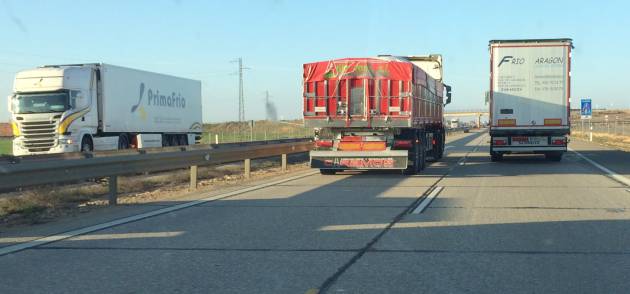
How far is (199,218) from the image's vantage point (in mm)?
9172

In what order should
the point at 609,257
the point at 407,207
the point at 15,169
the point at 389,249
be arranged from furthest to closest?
1. the point at 407,207
2. the point at 15,169
3. the point at 389,249
4. the point at 609,257

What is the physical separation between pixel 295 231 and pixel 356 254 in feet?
5.09

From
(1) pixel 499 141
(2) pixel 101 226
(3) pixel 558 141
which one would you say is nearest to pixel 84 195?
(2) pixel 101 226

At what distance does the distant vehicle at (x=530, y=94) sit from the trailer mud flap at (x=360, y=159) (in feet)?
22.7

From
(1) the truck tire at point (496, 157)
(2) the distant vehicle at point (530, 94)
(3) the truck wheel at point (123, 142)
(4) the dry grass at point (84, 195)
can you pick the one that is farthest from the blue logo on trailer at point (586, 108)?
(4) the dry grass at point (84, 195)

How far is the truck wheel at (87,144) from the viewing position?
895 inches

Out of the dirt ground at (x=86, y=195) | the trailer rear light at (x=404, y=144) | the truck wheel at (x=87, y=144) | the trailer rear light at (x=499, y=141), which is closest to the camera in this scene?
the dirt ground at (x=86, y=195)

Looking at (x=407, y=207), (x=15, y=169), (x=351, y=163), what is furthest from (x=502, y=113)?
(x=15, y=169)

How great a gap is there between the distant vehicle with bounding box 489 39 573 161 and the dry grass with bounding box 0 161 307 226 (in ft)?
27.0

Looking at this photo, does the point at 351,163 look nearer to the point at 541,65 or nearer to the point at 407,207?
Answer: the point at 407,207

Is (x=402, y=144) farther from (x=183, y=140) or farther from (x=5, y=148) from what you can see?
(x=5, y=148)

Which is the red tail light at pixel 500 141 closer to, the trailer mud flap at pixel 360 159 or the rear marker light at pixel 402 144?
the rear marker light at pixel 402 144

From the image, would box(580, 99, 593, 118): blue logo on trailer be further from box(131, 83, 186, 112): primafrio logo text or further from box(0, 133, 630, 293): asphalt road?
box(0, 133, 630, 293): asphalt road

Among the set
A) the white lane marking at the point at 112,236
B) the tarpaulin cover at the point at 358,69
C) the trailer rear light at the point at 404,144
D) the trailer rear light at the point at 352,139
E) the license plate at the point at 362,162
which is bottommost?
the white lane marking at the point at 112,236
